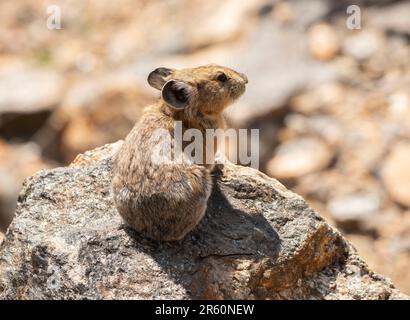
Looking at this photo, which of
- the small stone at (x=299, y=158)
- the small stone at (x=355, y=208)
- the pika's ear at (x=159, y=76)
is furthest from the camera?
the small stone at (x=299, y=158)

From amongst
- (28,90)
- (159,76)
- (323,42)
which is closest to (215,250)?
(159,76)

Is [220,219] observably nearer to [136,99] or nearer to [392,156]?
[392,156]

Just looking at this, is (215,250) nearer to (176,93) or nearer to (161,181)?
(161,181)

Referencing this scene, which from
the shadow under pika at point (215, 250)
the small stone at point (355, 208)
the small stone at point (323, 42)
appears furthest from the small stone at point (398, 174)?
the shadow under pika at point (215, 250)

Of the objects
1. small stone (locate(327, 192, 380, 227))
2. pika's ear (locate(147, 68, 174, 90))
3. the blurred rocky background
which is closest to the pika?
pika's ear (locate(147, 68, 174, 90))

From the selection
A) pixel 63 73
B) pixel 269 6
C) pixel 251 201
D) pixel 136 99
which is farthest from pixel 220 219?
pixel 63 73

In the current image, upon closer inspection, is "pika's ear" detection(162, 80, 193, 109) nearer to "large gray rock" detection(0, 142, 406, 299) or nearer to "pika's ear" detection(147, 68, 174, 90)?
"pika's ear" detection(147, 68, 174, 90)

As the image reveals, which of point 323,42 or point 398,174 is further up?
point 323,42

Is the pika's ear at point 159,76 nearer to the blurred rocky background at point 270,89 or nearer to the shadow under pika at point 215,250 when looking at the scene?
the shadow under pika at point 215,250
